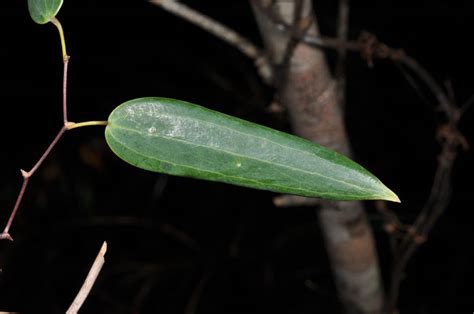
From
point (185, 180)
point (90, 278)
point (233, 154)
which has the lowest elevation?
point (185, 180)

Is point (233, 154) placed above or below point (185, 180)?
above

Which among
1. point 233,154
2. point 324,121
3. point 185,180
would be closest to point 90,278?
point 233,154

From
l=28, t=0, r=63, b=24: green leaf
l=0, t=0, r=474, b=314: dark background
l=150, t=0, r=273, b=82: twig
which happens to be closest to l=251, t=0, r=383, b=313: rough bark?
l=150, t=0, r=273, b=82: twig

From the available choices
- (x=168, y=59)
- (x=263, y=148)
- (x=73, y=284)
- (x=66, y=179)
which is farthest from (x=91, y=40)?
(x=263, y=148)

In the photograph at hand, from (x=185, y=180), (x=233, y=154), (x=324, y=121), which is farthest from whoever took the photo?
(x=185, y=180)

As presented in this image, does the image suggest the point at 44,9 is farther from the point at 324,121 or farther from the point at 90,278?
the point at 324,121

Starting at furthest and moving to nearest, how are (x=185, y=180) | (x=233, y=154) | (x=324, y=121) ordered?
(x=185, y=180), (x=324, y=121), (x=233, y=154)

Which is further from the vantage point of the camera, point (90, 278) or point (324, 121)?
point (324, 121)

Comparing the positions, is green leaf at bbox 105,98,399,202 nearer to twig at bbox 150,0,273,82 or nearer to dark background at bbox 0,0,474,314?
twig at bbox 150,0,273,82
